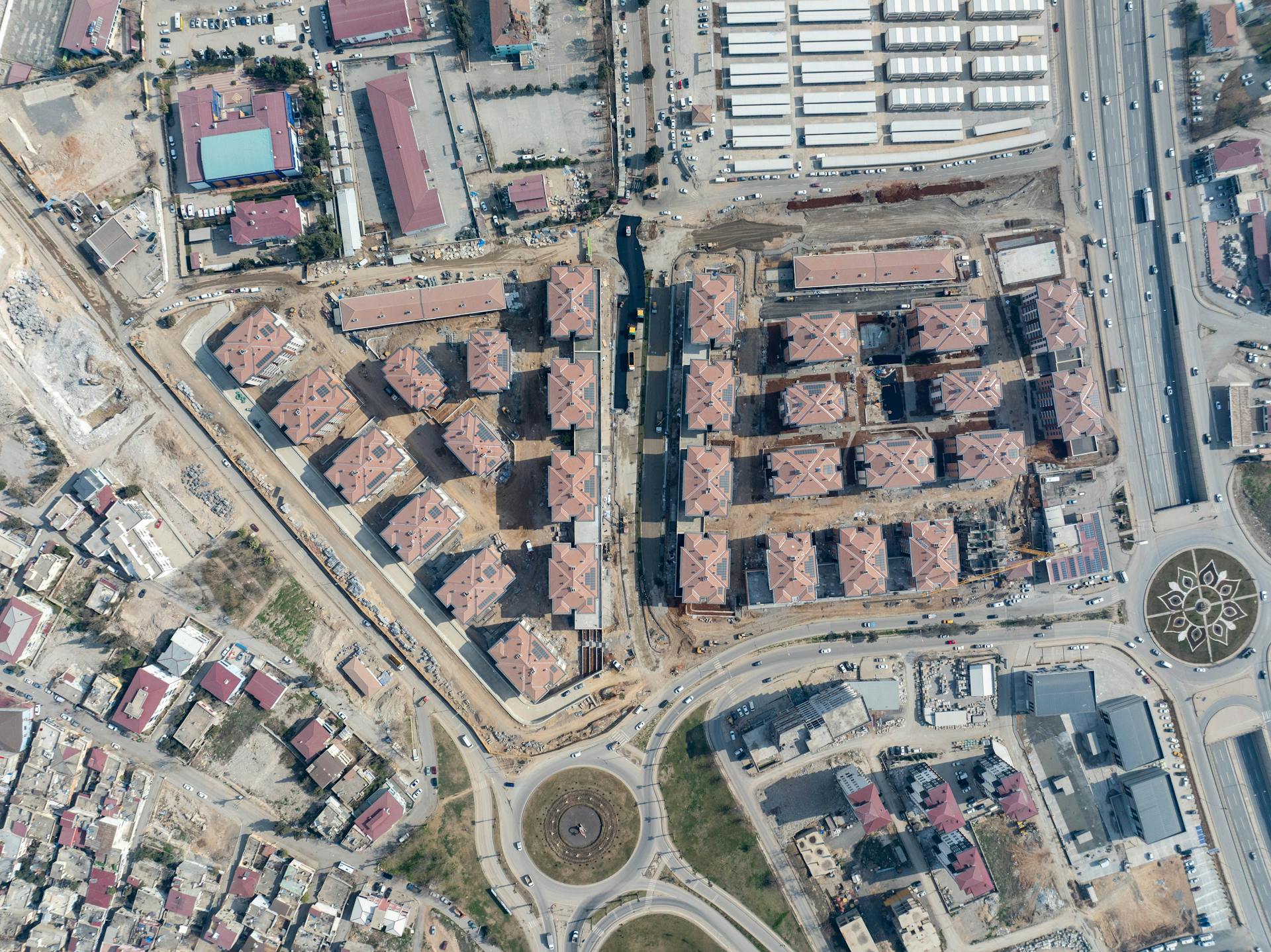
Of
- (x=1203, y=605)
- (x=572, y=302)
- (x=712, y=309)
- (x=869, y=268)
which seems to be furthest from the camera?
(x=1203, y=605)

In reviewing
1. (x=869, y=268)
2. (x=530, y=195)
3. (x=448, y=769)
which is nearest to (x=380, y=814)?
(x=448, y=769)

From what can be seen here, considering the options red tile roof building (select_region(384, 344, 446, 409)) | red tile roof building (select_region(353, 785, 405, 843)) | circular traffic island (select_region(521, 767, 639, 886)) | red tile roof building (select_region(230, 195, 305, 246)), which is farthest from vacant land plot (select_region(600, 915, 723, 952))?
red tile roof building (select_region(230, 195, 305, 246))

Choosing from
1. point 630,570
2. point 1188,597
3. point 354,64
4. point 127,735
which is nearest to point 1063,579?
point 1188,597

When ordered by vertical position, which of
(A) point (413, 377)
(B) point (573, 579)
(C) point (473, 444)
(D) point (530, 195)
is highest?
(D) point (530, 195)

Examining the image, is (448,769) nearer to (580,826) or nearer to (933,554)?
(580,826)

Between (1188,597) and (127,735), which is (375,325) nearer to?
(127,735)

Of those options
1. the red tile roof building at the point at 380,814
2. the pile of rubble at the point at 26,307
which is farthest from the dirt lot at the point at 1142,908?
the pile of rubble at the point at 26,307
